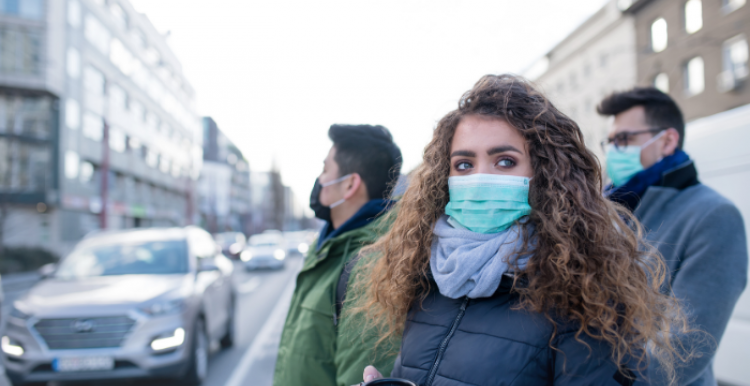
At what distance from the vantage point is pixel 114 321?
462cm

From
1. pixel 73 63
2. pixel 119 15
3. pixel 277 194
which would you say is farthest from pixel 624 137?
pixel 277 194

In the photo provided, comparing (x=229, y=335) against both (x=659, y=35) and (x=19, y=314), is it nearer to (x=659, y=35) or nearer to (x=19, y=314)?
(x=19, y=314)

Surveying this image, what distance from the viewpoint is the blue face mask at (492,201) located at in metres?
1.52

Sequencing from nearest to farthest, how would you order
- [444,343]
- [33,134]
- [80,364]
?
[444,343]
[80,364]
[33,134]

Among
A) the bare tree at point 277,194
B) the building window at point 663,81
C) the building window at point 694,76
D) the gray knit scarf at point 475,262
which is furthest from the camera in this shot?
the bare tree at point 277,194

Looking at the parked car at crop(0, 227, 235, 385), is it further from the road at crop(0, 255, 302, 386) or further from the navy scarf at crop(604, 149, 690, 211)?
the navy scarf at crop(604, 149, 690, 211)

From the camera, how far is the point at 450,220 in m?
1.67

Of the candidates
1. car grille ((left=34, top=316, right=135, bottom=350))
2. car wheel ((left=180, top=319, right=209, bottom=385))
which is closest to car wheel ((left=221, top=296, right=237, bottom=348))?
car wheel ((left=180, top=319, right=209, bottom=385))

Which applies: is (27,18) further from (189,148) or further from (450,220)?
(450,220)

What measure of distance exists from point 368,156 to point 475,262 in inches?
57.1

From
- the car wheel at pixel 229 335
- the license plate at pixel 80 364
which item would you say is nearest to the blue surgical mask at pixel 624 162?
the license plate at pixel 80 364

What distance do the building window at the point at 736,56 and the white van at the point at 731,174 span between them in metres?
17.6

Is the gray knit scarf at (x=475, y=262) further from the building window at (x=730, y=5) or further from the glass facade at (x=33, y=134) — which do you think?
the glass facade at (x=33, y=134)

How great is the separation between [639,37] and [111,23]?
33334 millimetres
